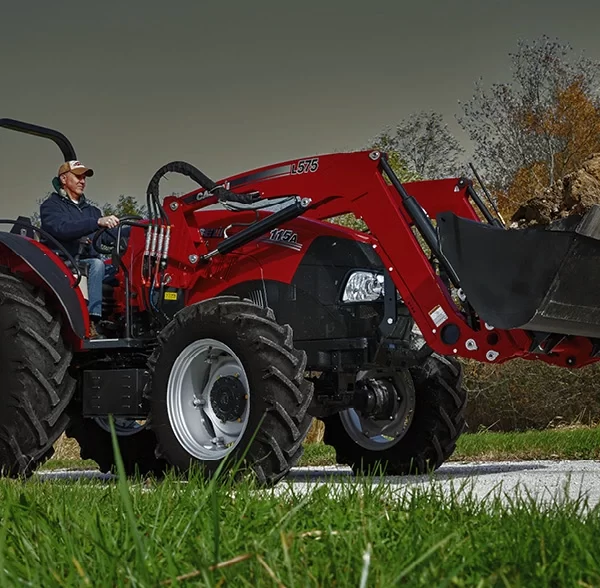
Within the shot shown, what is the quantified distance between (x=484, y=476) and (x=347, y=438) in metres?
1.37

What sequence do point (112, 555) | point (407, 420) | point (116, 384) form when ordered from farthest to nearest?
point (407, 420) → point (116, 384) → point (112, 555)

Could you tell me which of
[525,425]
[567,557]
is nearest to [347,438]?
[567,557]

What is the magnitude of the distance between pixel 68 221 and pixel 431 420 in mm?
3124

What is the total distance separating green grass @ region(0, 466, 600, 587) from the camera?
226 centimetres

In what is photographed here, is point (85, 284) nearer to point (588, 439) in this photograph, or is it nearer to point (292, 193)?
point (292, 193)

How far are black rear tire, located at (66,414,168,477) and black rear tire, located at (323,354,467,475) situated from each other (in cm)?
197

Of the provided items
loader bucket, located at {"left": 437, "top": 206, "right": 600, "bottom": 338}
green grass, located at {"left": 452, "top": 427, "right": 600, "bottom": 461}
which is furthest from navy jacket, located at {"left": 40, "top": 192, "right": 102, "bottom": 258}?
green grass, located at {"left": 452, "top": 427, "right": 600, "bottom": 461}

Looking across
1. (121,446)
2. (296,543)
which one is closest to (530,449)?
(121,446)

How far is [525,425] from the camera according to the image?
57.8 ft

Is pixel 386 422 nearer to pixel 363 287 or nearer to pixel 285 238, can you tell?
pixel 363 287

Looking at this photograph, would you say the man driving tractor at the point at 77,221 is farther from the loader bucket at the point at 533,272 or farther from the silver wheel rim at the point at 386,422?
the loader bucket at the point at 533,272

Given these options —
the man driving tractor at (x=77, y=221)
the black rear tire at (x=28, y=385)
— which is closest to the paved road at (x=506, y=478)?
the black rear tire at (x=28, y=385)

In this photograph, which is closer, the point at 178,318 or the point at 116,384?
the point at 178,318

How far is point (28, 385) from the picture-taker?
292 inches
